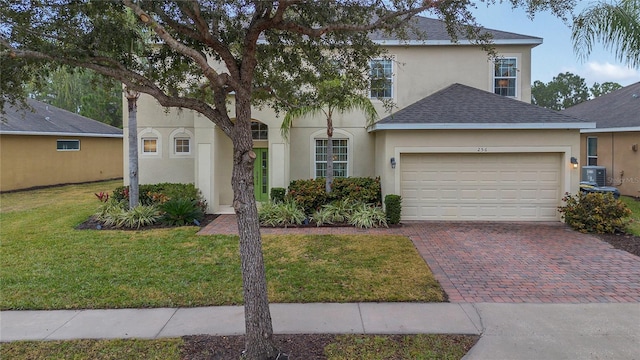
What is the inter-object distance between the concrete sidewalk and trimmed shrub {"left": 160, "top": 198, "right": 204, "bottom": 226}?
5.89 m

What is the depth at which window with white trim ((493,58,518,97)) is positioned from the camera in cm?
1438

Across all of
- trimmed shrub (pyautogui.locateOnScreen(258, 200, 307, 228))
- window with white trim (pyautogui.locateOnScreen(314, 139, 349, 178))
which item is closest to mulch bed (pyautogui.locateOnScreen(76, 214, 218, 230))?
trimmed shrub (pyautogui.locateOnScreen(258, 200, 307, 228))

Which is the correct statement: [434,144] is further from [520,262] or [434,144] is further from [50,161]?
[50,161]

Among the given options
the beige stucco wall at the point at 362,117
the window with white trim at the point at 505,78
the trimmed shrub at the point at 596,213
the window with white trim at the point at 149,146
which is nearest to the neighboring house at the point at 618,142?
the window with white trim at the point at 505,78

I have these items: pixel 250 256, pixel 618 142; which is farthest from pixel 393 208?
pixel 618 142

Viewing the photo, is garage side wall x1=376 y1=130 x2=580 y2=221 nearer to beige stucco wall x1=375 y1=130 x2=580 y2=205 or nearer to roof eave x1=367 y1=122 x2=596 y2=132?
beige stucco wall x1=375 y1=130 x2=580 y2=205

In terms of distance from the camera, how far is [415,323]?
511 centimetres

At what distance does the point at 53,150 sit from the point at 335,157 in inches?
635

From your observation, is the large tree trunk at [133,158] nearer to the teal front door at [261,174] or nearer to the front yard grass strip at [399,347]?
the teal front door at [261,174]

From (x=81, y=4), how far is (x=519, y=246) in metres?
9.55

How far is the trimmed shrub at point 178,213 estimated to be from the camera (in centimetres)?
1140

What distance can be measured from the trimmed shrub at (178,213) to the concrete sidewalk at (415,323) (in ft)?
19.3

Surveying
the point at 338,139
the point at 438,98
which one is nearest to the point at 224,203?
the point at 338,139

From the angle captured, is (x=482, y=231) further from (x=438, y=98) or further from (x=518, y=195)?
(x=438, y=98)
